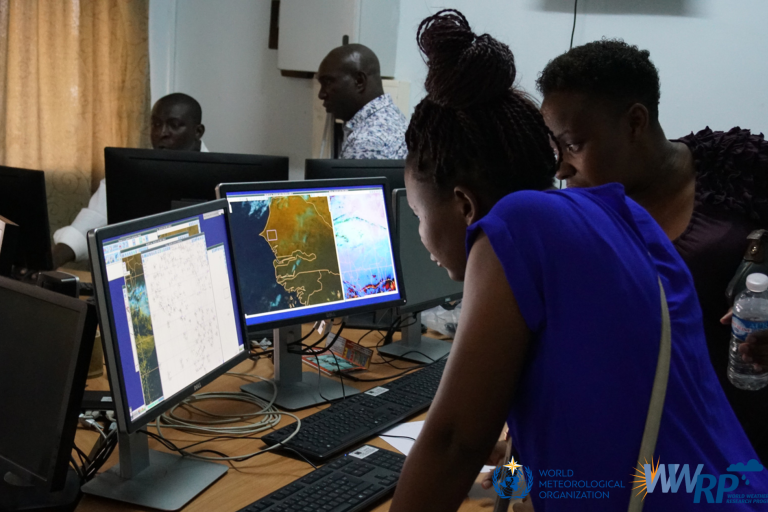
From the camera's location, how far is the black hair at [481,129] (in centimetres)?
96

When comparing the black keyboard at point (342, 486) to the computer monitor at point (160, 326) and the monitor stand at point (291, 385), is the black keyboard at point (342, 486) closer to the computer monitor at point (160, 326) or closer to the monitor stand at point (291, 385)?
the computer monitor at point (160, 326)

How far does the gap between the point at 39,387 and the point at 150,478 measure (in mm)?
262

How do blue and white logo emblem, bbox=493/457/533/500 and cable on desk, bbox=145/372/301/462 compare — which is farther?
cable on desk, bbox=145/372/301/462

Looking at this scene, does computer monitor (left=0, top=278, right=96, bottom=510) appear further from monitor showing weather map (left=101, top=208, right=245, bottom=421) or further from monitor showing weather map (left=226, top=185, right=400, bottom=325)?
monitor showing weather map (left=226, top=185, right=400, bottom=325)

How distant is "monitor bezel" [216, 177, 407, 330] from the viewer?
5.15 feet

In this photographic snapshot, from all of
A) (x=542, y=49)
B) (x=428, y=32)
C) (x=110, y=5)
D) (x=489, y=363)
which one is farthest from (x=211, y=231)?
(x=110, y=5)

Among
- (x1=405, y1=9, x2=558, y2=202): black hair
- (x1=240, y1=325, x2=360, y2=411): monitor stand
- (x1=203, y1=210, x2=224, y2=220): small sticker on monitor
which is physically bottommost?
(x1=240, y1=325, x2=360, y2=411): monitor stand

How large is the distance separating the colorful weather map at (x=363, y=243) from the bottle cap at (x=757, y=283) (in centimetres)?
83

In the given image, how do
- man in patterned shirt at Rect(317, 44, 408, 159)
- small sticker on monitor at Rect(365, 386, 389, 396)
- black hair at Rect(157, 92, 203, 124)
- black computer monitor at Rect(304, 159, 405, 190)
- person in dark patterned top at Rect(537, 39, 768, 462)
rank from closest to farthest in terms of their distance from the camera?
small sticker on monitor at Rect(365, 386, 389, 396), person in dark patterned top at Rect(537, 39, 768, 462), black computer monitor at Rect(304, 159, 405, 190), man in patterned shirt at Rect(317, 44, 408, 159), black hair at Rect(157, 92, 203, 124)

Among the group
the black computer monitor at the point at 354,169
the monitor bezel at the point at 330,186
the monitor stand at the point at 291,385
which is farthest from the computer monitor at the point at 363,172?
the monitor stand at the point at 291,385

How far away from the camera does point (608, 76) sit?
70.4 inches

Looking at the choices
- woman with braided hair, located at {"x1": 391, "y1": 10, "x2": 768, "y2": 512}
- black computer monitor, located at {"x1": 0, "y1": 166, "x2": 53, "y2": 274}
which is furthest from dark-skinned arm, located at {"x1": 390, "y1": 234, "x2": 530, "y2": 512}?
black computer monitor, located at {"x1": 0, "y1": 166, "x2": 53, "y2": 274}

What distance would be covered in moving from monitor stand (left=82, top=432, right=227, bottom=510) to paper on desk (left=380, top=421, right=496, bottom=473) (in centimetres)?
34

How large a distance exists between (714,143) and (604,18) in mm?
1643
